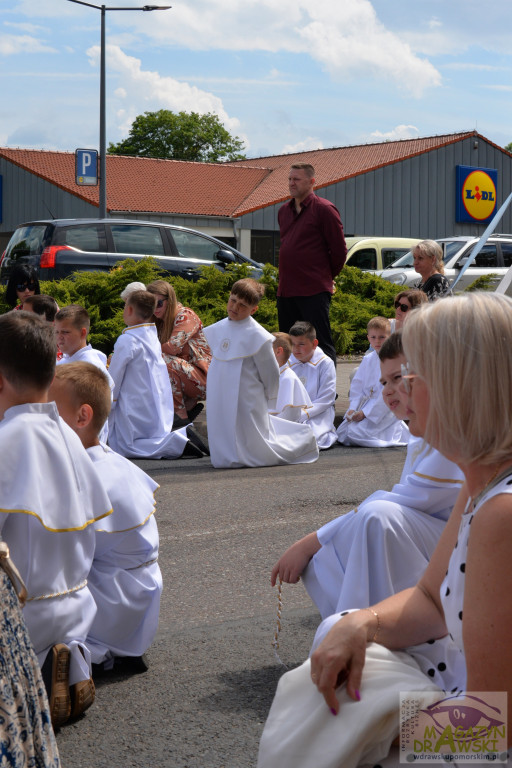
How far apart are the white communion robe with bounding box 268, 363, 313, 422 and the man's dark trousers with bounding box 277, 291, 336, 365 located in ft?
3.26

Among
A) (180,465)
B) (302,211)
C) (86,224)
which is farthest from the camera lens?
(86,224)

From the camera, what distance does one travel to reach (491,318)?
2066 millimetres

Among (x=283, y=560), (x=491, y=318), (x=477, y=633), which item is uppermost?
(x=491, y=318)

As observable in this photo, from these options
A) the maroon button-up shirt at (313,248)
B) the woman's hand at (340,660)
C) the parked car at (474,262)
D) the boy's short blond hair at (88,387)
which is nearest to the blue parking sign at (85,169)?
the parked car at (474,262)

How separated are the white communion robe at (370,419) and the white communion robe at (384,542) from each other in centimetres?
626

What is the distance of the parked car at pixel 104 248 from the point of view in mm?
14078

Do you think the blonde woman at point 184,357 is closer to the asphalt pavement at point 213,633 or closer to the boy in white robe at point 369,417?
the boy in white robe at point 369,417

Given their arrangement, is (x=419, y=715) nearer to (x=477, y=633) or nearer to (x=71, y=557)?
(x=477, y=633)

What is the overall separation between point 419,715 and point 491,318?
2.81 ft

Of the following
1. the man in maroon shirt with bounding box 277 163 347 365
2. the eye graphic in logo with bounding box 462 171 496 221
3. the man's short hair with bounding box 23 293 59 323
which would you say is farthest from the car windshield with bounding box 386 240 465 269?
the eye graphic in logo with bounding box 462 171 496 221

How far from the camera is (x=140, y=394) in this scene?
9625mm

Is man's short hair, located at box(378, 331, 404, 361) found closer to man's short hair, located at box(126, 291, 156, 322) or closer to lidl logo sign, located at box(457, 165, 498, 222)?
man's short hair, located at box(126, 291, 156, 322)

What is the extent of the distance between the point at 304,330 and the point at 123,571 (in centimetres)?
648

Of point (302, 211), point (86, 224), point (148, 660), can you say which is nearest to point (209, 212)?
point (86, 224)
